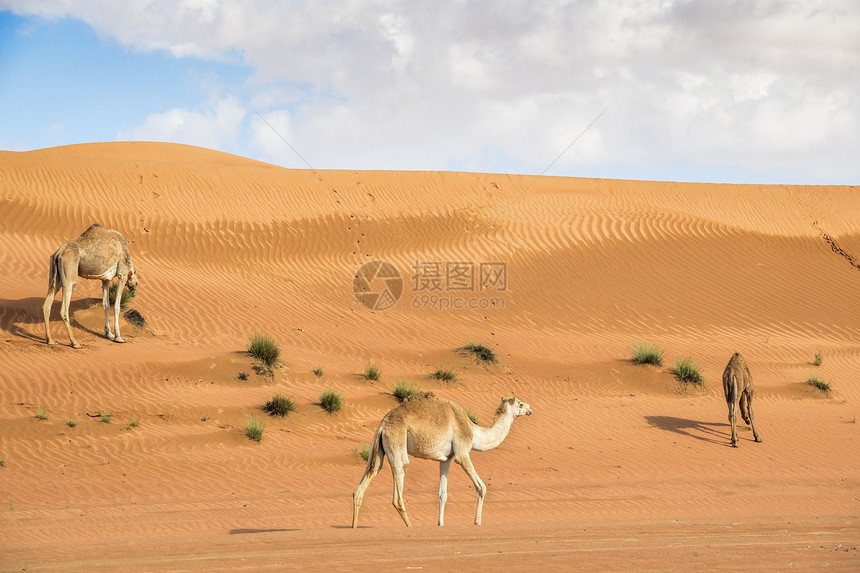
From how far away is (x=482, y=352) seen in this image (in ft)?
62.6

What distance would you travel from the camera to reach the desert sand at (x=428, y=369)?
777 cm

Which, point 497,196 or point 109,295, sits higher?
point 497,196

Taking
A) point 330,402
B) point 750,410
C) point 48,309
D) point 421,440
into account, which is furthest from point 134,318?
point 750,410

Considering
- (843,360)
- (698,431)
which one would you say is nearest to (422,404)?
(698,431)

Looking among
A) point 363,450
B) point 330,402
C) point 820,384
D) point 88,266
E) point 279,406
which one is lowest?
point 363,450

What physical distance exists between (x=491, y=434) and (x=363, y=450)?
3975 millimetres

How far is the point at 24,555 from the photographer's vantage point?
6641mm

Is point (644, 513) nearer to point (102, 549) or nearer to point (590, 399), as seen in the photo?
point (102, 549)

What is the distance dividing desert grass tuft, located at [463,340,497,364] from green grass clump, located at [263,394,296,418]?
6162mm

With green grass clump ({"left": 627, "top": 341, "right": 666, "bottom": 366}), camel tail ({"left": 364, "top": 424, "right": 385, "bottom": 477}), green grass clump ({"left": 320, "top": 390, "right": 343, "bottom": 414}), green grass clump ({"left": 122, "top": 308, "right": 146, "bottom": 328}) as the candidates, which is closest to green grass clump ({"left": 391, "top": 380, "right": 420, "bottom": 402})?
green grass clump ({"left": 320, "top": 390, "right": 343, "bottom": 414})

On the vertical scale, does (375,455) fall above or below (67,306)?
below

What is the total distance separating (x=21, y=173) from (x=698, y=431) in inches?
1111

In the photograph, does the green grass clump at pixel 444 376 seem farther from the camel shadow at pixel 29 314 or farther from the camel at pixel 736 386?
the camel shadow at pixel 29 314

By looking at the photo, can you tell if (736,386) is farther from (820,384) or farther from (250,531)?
(250,531)
